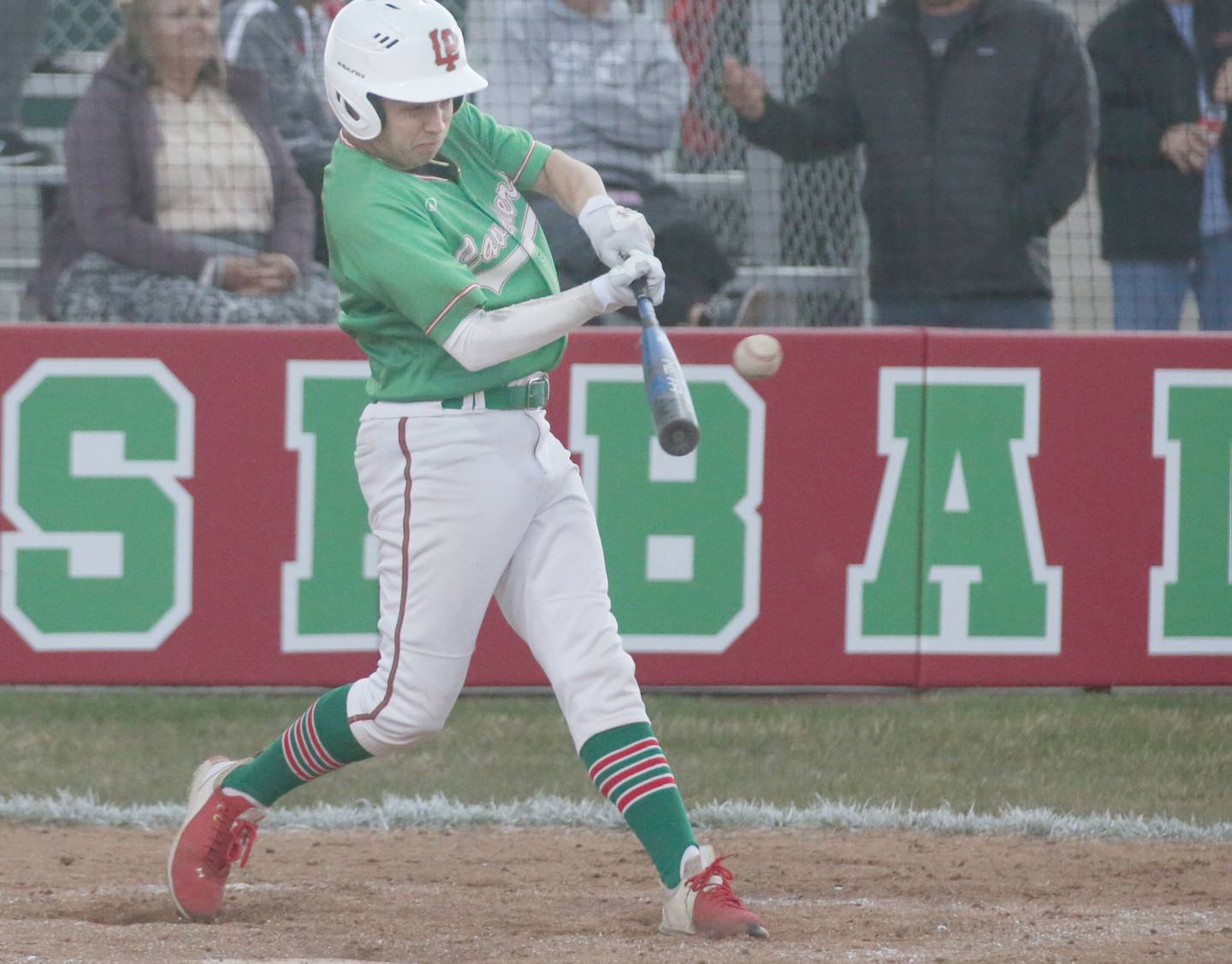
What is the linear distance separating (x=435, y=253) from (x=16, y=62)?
4015 mm

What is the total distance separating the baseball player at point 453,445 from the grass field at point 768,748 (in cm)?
137

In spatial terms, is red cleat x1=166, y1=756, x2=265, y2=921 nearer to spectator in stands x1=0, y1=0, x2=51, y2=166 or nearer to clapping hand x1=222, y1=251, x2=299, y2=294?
clapping hand x1=222, y1=251, x2=299, y2=294

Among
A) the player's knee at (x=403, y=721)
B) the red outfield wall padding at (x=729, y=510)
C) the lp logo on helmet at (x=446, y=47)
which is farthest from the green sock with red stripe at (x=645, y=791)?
the red outfield wall padding at (x=729, y=510)

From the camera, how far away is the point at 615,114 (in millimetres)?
6879

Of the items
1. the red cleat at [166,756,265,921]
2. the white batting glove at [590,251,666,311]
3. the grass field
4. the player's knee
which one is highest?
the white batting glove at [590,251,666,311]

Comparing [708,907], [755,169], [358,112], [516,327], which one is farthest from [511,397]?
[755,169]

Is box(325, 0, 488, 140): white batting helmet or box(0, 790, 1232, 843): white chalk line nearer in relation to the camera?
box(325, 0, 488, 140): white batting helmet

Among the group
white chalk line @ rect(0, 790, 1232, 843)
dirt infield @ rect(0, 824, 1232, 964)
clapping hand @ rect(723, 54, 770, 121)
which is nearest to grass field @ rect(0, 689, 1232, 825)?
white chalk line @ rect(0, 790, 1232, 843)

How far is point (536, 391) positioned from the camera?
3.78 metres

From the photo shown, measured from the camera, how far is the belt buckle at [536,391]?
3.76 metres

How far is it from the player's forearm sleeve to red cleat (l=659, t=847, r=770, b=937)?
102 cm

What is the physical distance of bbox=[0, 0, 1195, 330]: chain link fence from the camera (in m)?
7.02

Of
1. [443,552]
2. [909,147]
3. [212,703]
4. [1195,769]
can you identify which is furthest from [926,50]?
[443,552]

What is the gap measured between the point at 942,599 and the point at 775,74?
7.35 ft
